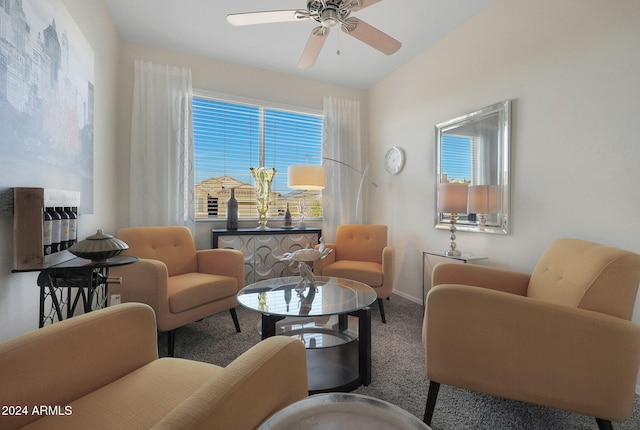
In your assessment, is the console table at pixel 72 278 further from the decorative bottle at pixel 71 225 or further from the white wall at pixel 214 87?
the white wall at pixel 214 87

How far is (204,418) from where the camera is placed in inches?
20.9

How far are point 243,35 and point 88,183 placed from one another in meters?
1.92

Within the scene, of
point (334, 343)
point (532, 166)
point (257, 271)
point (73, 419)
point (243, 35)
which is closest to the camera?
point (73, 419)

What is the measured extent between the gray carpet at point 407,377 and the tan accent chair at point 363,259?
0.38 metres

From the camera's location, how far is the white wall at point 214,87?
2.85 m

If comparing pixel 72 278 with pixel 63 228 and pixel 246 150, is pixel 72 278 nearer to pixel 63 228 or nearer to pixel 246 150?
pixel 63 228

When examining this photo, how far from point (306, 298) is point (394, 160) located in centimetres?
233

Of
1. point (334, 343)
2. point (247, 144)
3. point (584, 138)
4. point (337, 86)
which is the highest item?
point (337, 86)

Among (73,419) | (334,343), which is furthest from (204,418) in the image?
(334,343)

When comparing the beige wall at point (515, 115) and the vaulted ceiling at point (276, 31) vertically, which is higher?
the vaulted ceiling at point (276, 31)

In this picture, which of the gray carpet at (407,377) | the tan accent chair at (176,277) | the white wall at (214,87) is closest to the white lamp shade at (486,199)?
the gray carpet at (407,377)

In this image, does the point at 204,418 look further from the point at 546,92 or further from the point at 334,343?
the point at 546,92

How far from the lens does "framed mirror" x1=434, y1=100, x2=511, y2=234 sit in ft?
7.46

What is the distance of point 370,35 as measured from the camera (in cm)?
186
